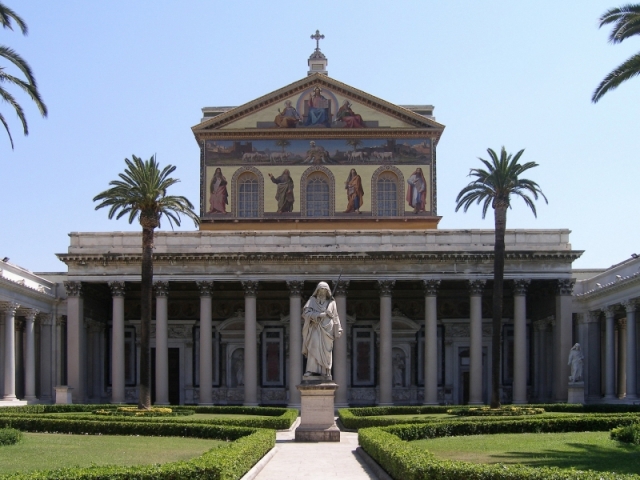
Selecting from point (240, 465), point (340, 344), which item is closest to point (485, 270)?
point (340, 344)

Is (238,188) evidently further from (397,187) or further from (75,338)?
(75,338)

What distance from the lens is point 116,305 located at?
50.4 m

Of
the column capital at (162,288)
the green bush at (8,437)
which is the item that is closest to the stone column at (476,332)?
the column capital at (162,288)

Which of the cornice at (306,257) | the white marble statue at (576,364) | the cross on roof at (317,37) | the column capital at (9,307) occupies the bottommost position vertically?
the white marble statue at (576,364)

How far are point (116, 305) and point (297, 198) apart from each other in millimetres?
12288

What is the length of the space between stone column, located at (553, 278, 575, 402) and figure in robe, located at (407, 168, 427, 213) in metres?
9.91

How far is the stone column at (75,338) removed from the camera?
49.5 m

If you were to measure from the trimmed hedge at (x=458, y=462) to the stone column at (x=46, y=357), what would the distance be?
2922cm

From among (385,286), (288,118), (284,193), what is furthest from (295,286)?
(288,118)

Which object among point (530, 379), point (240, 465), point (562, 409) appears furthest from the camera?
point (530, 379)

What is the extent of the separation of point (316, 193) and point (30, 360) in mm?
18309

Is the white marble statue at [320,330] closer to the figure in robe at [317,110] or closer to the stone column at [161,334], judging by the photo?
the stone column at [161,334]

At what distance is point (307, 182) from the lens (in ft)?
185

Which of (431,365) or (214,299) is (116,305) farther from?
(431,365)
